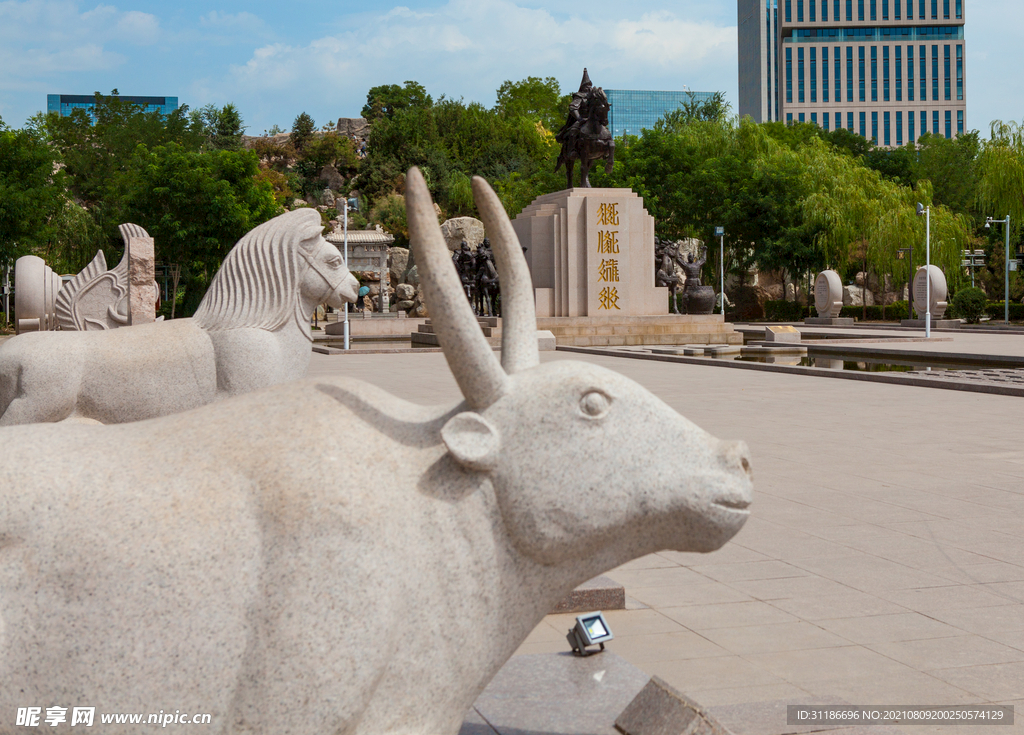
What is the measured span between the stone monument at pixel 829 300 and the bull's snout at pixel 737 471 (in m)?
38.6

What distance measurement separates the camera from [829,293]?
128 feet

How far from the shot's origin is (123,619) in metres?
1.70

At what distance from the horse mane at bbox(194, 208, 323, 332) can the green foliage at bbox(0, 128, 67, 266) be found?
3170 cm

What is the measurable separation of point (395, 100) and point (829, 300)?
1695 inches

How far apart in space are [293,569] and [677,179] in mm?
43846

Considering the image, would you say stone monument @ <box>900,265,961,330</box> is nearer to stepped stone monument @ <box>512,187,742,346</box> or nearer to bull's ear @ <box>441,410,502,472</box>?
stepped stone monument @ <box>512,187,742,346</box>

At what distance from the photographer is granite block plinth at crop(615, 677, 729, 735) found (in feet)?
8.02

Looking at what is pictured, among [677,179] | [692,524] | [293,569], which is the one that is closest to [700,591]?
[692,524]

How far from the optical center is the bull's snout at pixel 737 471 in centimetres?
195

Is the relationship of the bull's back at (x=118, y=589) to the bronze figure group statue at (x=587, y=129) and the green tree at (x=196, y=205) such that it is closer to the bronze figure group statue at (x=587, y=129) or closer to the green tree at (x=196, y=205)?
the bronze figure group statue at (x=587, y=129)

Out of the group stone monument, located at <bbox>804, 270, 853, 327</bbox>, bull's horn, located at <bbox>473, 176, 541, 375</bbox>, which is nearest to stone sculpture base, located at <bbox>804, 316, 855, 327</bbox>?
stone monument, located at <bbox>804, 270, 853, 327</bbox>

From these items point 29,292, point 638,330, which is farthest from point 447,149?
point 29,292

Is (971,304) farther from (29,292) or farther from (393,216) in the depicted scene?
(393,216)

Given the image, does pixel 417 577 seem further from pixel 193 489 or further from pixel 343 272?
pixel 343 272
